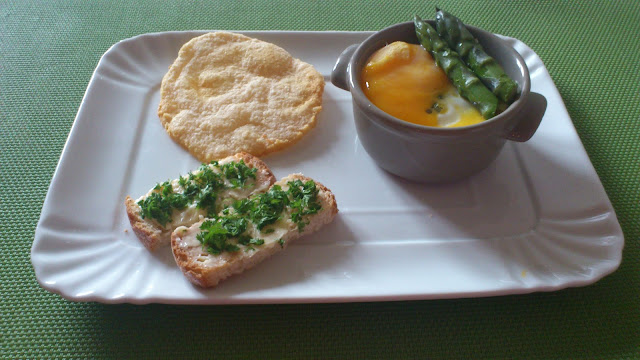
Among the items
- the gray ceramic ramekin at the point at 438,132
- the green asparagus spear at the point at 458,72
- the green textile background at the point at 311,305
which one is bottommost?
the green textile background at the point at 311,305

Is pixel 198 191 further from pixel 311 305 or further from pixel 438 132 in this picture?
pixel 438 132

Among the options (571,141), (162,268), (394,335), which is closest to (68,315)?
(162,268)

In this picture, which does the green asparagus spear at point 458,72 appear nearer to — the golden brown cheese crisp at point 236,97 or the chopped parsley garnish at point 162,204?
the golden brown cheese crisp at point 236,97

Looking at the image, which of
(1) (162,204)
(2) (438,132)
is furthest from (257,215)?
(2) (438,132)

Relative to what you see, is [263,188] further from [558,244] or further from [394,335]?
[558,244]

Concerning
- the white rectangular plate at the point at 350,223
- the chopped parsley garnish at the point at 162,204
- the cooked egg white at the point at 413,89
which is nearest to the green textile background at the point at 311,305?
the white rectangular plate at the point at 350,223
